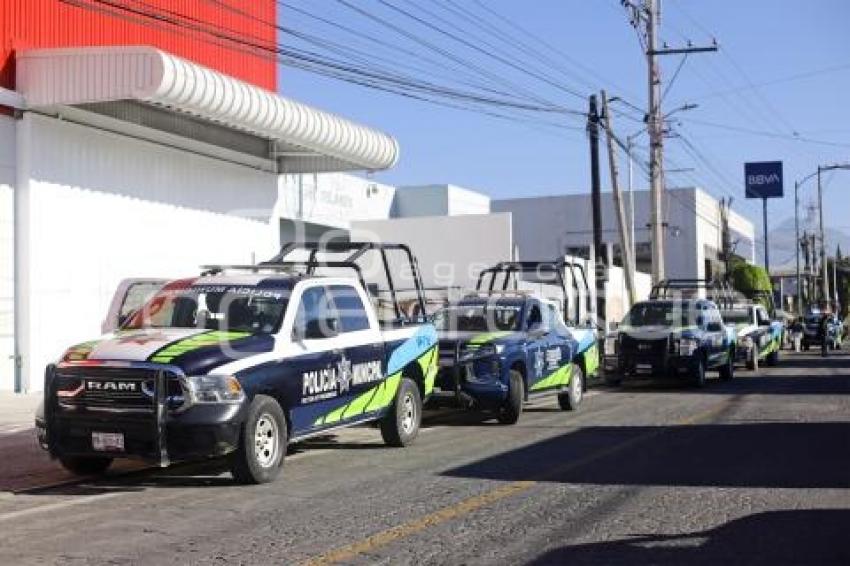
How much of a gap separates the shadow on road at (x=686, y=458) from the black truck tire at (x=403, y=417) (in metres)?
1.28

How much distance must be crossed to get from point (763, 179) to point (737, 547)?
45780mm

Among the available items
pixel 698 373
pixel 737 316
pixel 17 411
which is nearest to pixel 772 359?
pixel 737 316

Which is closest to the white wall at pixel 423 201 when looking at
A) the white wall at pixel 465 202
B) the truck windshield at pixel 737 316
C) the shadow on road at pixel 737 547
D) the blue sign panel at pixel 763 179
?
the white wall at pixel 465 202

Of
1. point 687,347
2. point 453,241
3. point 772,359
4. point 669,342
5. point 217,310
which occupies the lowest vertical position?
point 772,359

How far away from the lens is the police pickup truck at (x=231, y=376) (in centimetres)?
929

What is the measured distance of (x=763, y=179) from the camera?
165ft

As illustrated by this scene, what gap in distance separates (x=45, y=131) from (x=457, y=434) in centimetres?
992

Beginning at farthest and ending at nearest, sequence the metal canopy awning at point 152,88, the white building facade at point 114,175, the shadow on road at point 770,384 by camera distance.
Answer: the shadow on road at point 770,384 < the white building facade at point 114,175 < the metal canopy awning at point 152,88

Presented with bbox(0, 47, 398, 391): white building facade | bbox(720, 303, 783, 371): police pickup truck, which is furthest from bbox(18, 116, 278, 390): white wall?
bbox(720, 303, 783, 371): police pickup truck

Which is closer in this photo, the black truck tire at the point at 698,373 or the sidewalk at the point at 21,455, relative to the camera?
the sidewalk at the point at 21,455

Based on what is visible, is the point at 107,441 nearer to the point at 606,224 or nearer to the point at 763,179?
the point at 763,179

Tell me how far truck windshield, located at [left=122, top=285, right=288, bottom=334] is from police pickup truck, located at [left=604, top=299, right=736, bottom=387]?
13.2 m

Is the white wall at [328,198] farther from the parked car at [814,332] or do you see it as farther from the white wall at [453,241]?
the parked car at [814,332]

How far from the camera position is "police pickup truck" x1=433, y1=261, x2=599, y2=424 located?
14.6 meters
